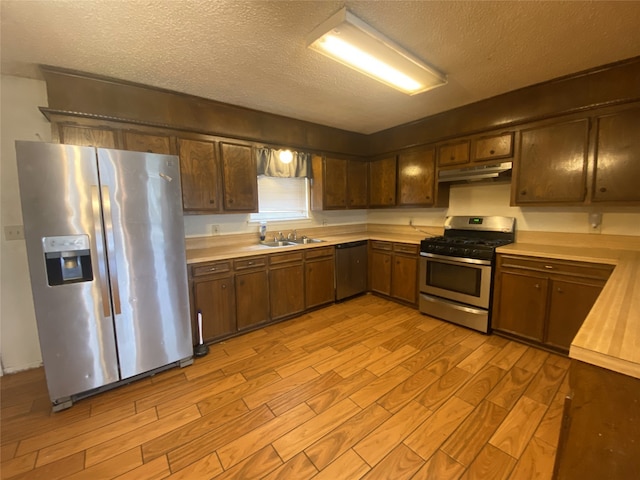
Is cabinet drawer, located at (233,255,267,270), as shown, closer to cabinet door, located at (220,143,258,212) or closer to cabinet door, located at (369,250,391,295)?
cabinet door, located at (220,143,258,212)

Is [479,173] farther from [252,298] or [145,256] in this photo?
[145,256]

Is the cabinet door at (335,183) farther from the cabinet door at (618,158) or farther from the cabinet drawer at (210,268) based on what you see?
the cabinet door at (618,158)

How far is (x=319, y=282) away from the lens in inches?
145

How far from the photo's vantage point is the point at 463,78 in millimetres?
2529

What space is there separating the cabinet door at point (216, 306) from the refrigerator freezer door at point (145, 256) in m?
0.30

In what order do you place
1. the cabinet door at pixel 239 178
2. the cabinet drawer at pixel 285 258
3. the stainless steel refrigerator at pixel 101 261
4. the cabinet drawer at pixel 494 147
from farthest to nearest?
the cabinet drawer at pixel 285 258
the cabinet door at pixel 239 178
the cabinet drawer at pixel 494 147
the stainless steel refrigerator at pixel 101 261

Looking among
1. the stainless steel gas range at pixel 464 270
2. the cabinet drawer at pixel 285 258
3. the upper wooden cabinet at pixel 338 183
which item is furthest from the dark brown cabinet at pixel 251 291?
the stainless steel gas range at pixel 464 270

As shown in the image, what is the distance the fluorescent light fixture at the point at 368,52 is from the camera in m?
1.69

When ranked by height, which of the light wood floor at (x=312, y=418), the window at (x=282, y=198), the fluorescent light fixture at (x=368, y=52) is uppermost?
the fluorescent light fixture at (x=368, y=52)

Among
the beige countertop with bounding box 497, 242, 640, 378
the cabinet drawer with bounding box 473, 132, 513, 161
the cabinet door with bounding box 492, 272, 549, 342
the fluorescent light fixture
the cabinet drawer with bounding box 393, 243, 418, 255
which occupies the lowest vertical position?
the cabinet door with bounding box 492, 272, 549, 342

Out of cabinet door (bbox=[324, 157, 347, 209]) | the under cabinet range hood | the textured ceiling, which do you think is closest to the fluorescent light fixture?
the textured ceiling

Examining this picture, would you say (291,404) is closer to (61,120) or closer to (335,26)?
(335,26)

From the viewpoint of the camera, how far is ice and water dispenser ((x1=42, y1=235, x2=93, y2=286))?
185cm

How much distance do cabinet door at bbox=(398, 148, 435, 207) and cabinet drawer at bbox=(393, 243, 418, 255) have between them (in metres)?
0.63
